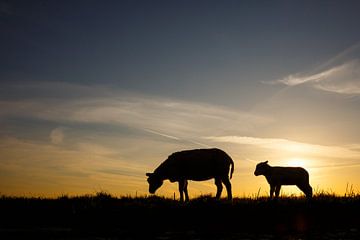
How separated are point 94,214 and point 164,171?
380 inches

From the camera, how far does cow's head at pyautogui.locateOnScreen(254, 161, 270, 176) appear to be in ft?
85.7

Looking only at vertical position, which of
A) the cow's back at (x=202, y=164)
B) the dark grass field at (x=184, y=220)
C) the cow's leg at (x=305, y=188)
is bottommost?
the dark grass field at (x=184, y=220)

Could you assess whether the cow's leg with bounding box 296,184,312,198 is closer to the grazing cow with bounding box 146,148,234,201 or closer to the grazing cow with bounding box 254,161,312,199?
the grazing cow with bounding box 254,161,312,199

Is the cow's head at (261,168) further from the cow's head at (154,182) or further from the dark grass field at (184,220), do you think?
the dark grass field at (184,220)

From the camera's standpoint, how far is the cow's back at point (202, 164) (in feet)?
70.3

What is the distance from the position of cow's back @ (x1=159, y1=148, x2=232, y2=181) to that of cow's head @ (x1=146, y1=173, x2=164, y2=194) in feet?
4.87

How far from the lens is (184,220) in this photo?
41.4 ft

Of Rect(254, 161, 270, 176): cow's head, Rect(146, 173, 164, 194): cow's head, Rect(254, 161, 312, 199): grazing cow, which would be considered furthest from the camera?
Rect(254, 161, 270, 176): cow's head

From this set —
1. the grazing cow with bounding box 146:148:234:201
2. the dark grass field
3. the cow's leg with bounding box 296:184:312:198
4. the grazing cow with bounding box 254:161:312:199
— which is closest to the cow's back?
the grazing cow with bounding box 146:148:234:201

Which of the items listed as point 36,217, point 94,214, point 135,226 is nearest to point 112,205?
point 94,214

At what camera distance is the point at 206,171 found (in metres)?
21.5

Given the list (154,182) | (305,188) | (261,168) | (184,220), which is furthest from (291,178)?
(184,220)

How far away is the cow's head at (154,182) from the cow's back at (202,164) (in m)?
1.48

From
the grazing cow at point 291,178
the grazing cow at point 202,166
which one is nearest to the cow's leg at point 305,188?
the grazing cow at point 291,178
